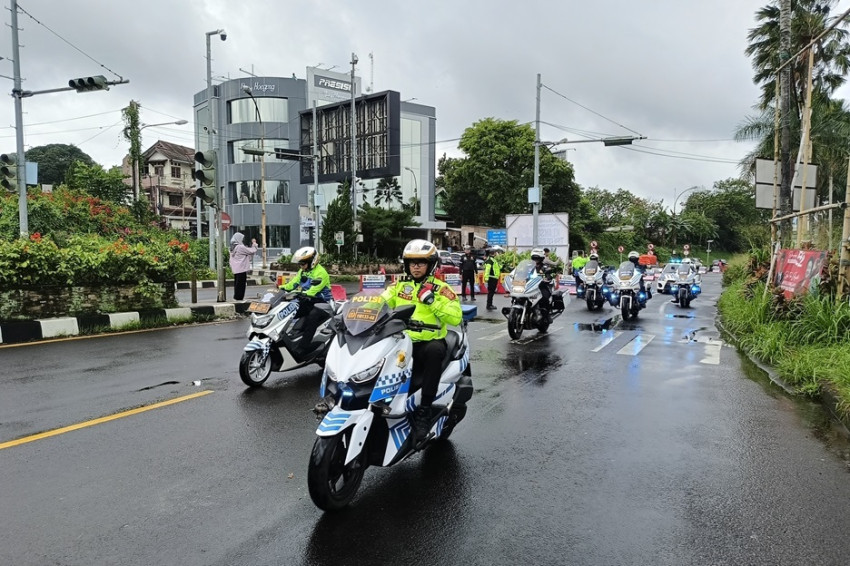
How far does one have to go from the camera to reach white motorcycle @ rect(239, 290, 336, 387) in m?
6.58

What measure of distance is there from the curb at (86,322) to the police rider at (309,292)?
5.14 m

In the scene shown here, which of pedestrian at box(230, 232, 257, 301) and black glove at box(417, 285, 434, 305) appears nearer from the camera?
black glove at box(417, 285, 434, 305)

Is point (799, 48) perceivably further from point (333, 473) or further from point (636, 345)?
point (333, 473)

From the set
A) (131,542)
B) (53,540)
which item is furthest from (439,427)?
(53,540)

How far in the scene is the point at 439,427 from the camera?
447 centimetres

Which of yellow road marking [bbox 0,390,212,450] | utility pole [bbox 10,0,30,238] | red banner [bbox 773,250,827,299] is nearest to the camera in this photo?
yellow road marking [bbox 0,390,212,450]

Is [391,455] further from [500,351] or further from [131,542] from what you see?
[500,351]

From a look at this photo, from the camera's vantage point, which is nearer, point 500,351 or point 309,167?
point 500,351

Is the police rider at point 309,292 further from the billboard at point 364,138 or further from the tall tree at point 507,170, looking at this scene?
the tall tree at point 507,170

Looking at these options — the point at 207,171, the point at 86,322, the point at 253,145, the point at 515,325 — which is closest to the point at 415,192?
the point at 253,145

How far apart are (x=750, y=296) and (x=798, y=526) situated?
1065 cm

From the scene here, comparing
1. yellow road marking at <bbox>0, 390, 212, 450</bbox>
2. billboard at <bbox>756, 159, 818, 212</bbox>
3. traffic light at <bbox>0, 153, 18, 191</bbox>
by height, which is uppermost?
traffic light at <bbox>0, 153, 18, 191</bbox>

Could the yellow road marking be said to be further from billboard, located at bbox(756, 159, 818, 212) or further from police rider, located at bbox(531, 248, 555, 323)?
billboard, located at bbox(756, 159, 818, 212)

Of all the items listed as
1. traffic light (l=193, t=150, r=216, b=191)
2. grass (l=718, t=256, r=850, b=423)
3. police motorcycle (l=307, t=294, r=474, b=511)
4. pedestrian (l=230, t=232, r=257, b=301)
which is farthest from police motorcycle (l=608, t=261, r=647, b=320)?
police motorcycle (l=307, t=294, r=474, b=511)
